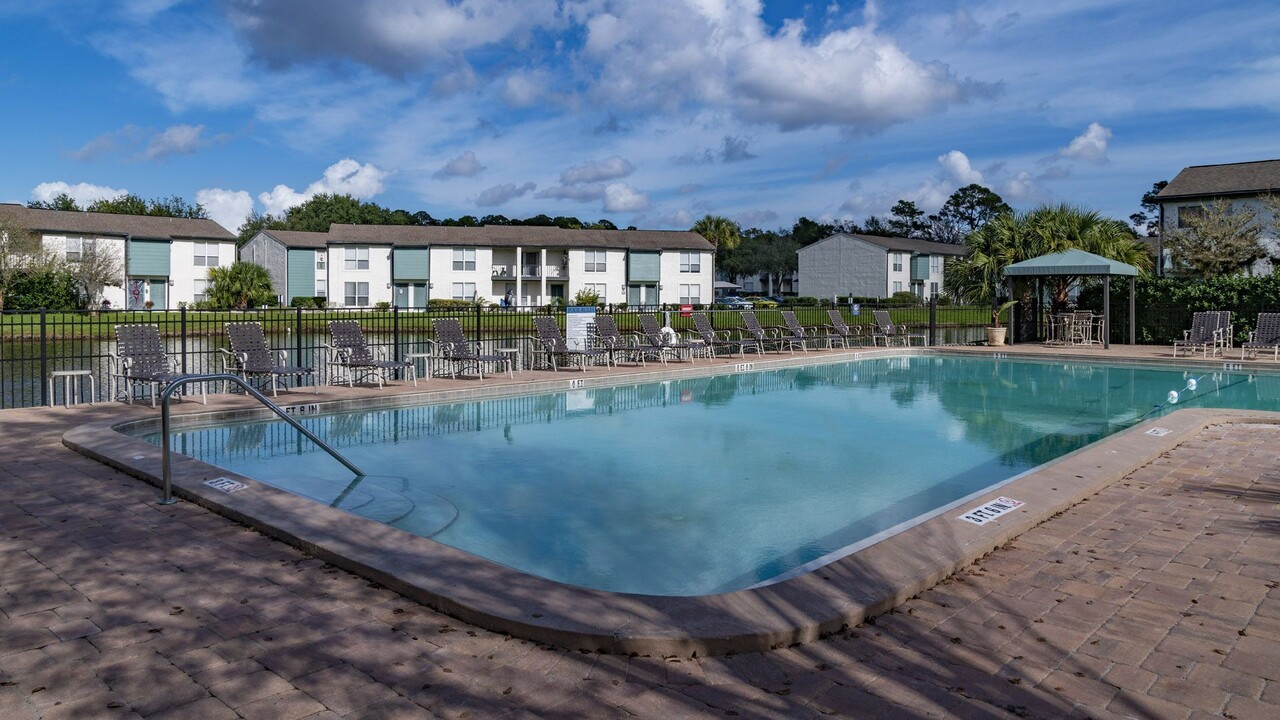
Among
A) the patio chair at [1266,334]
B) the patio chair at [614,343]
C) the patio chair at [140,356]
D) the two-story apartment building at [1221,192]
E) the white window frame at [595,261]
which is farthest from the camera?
the white window frame at [595,261]

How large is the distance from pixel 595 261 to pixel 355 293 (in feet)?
51.2

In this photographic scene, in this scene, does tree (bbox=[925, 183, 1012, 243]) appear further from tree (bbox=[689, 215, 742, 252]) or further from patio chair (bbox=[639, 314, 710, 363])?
patio chair (bbox=[639, 314, 710, 363])

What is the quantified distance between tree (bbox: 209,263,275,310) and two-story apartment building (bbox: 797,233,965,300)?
38.1 m

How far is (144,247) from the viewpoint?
163 feet

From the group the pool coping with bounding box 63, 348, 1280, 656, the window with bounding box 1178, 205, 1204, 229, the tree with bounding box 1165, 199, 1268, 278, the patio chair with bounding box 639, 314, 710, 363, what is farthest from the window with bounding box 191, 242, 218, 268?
the window with bounding box 1178, 205, 1204, 229

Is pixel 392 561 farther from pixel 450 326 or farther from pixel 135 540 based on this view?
pixel 450 326

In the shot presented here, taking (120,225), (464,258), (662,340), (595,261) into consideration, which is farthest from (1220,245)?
(120,225)

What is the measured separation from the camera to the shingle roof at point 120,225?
46500 mm

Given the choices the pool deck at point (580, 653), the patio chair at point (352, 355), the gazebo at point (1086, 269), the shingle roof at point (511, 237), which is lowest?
the pool deck at point (580, 653)

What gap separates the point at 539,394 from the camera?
45.6 feet

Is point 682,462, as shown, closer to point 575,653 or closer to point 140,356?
point 575,653

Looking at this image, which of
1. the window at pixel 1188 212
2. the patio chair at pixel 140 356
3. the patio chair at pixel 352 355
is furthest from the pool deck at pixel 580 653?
the window at pixel 1188 212

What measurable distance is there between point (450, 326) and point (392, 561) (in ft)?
35.1

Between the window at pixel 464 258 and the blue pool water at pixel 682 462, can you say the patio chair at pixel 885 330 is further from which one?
the window at pixel 464 258
